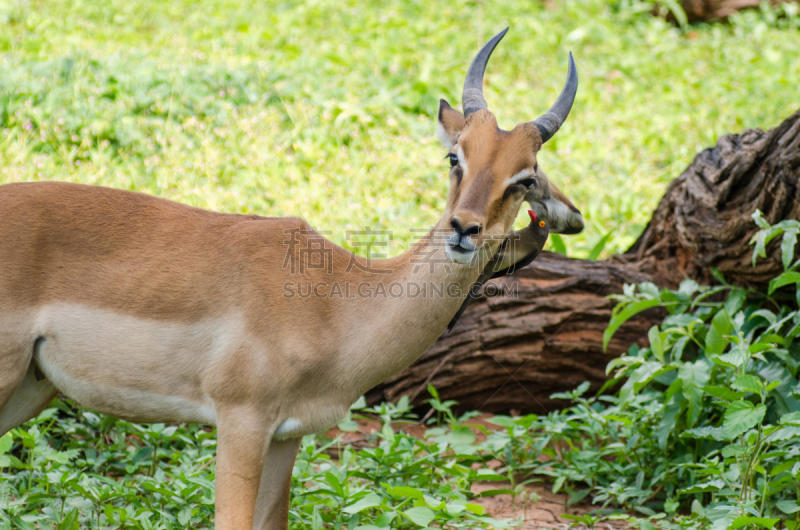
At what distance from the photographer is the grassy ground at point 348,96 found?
7543 millimetres

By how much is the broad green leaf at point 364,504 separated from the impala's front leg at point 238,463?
66cm

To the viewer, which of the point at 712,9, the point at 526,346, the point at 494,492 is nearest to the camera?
the point at 494,492

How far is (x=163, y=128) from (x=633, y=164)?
5329 millimetres

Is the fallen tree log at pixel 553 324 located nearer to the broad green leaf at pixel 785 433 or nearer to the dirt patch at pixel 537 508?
the dirt patch at pixel 537 508

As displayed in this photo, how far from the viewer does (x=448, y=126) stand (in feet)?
12.5

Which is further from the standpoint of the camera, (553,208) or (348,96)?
(348,96)

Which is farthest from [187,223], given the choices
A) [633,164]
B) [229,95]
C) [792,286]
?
[633,164]

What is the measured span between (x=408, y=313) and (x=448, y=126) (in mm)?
986

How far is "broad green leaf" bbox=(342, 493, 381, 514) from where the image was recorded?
12.5 ft

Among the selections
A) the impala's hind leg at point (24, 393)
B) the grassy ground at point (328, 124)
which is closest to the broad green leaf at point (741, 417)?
the grassy ground at point (328, 124)

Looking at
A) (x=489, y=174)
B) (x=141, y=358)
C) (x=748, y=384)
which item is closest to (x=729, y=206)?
(x=748, y=384)

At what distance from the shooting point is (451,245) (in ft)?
10.6

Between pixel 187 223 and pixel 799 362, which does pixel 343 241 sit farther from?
pixel 799 362

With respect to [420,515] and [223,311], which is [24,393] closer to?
[223,311]
